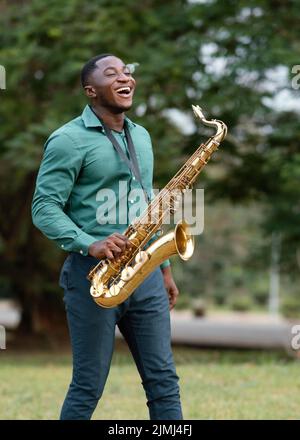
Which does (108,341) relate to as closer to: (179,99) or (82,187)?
(82,187)

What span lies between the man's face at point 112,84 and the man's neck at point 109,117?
3 cm

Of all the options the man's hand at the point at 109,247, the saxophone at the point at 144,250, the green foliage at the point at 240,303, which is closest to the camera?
the man's hand at the point at 109,247

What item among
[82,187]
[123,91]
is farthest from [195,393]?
[123,91]

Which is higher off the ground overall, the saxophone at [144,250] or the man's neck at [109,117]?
the man's neck at [109,117]

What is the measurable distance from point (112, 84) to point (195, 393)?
12.0 feet

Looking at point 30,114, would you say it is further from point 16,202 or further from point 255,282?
point 255,282

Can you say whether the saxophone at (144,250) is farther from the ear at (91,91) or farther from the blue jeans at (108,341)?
the ear at (91,91)

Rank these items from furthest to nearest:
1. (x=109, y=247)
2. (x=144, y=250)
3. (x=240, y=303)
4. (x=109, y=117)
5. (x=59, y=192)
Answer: (x=240, y=303), (x=109, y=117), (x=144, y=250), (x=59, y=192), (x=109, y=247)

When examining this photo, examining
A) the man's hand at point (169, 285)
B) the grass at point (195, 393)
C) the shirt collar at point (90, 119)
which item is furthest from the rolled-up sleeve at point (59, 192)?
the grass at point (195, 393)

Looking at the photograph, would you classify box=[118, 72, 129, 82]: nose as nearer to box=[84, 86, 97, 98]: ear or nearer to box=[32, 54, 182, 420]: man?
box=[32, 54, 182, 420]: man

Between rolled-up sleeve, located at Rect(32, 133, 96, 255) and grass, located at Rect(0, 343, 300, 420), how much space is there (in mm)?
2404

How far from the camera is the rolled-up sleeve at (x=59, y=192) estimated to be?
4.01 meters

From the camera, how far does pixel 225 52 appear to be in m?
12.1

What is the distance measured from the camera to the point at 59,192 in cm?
407
